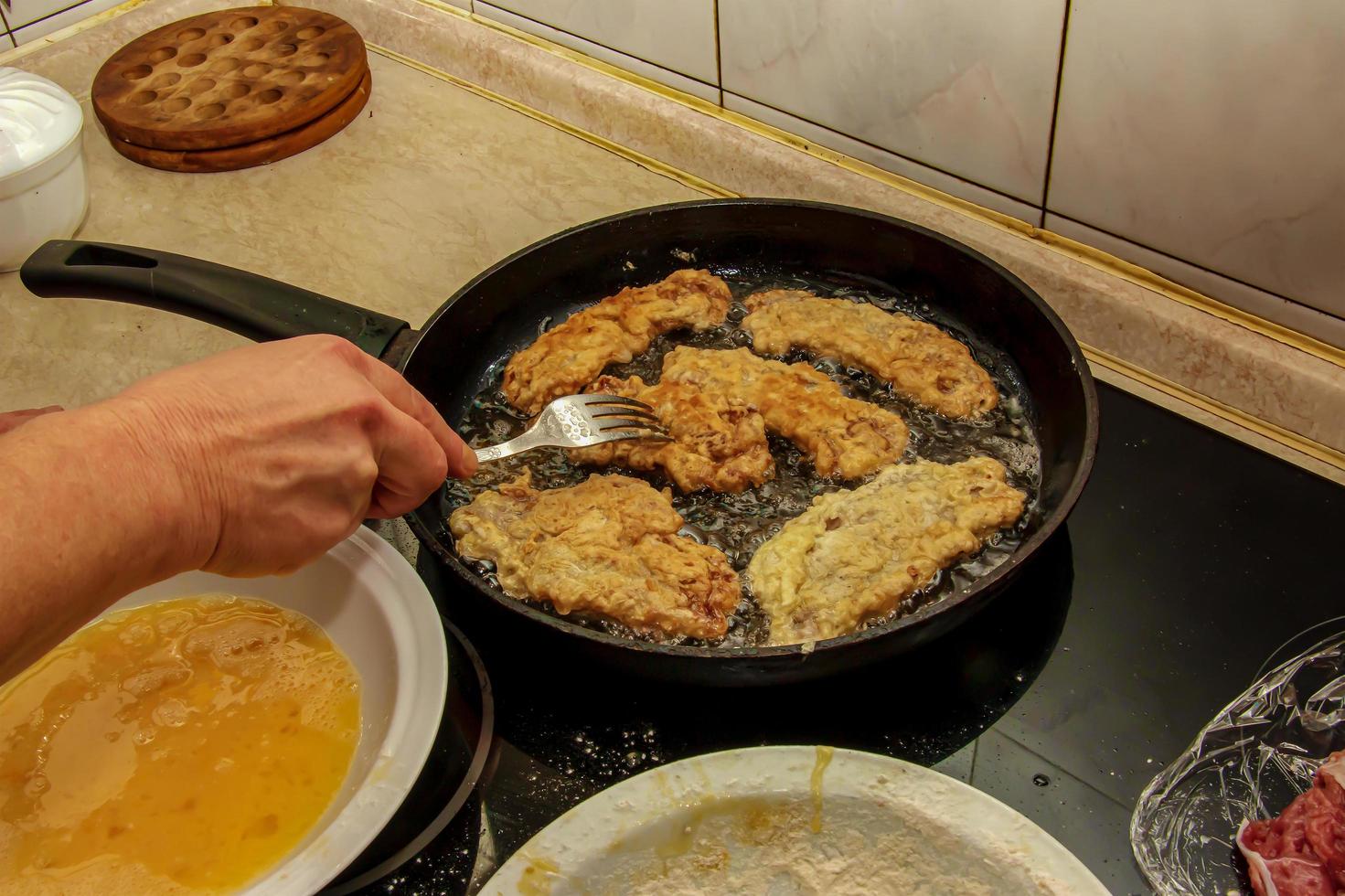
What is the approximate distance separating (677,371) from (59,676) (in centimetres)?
77

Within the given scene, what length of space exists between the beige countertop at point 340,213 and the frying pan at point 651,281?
0.27 m

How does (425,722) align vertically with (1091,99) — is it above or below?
below

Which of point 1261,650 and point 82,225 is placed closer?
point 1261,650

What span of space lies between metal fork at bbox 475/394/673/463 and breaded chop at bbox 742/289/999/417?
230mm

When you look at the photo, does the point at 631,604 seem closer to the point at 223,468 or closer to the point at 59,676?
the point at 223,468

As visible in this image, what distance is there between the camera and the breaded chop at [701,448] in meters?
1.24

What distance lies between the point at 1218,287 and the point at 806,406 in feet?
1.82

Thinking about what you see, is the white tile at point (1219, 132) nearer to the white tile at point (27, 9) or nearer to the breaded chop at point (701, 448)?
the breaded chop at point (701, 448)

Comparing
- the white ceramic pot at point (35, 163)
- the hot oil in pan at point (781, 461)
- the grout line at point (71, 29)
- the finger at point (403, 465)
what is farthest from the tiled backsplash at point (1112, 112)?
the grout line at point (71, 29)

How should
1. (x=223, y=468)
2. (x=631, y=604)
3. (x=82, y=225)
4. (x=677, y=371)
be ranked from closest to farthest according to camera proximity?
(x=223, y=468) < (x=631, y=604) < (x=677, y=371) < (x=82, y=225)

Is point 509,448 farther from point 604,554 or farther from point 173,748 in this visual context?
point 173,748

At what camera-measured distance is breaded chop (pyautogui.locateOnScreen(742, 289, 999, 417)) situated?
4.27 ft

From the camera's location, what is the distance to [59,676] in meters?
1.08

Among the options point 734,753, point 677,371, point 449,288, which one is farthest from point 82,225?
point 734,753
